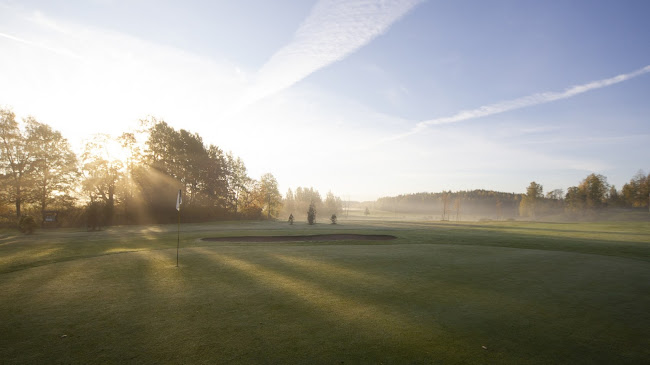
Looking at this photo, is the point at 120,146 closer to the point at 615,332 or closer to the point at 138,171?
the point at 138,171

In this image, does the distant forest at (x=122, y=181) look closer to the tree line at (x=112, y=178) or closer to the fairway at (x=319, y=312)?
the tree line at (x=112, y=178)

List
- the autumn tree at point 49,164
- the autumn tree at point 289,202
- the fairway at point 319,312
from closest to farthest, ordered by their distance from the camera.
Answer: the fairway at point 319,312
the autumn tree at point 49,164
the autumn tree at point 289,202

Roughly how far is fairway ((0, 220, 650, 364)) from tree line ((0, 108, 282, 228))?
2910cm

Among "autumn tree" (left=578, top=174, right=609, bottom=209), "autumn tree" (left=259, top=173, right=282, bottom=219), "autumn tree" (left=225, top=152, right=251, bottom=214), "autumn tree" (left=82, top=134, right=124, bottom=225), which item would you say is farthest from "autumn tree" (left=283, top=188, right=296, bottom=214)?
"autumn tree" (left=578, top=174, right=609, bottom=209)

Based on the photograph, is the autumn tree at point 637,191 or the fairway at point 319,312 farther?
the autumn tree at point 637,191

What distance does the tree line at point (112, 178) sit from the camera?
37438 mm

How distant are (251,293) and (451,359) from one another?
571 centimetres

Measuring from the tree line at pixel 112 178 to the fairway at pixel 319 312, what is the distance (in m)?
29.1

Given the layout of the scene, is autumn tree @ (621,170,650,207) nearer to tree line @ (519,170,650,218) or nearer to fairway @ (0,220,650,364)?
tree line @ (519,170,650,218)

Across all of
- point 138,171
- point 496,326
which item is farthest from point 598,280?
point 138,171

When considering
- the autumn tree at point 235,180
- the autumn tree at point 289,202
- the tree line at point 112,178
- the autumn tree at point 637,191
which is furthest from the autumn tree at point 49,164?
the autumn tree at point 637,191

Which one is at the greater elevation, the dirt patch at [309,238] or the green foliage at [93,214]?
the green foliage at [93,214]

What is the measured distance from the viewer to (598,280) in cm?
1107

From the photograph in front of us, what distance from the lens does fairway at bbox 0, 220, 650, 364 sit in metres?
5.27
